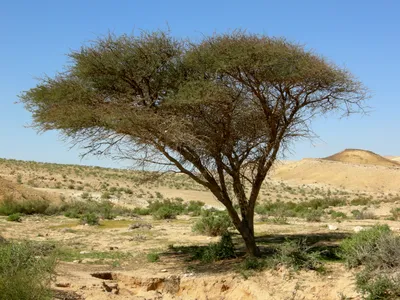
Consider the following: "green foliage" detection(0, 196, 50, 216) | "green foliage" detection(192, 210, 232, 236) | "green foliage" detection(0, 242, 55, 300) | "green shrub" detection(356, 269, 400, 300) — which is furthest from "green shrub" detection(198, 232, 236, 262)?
"green foliage" detection(0, 196, 50, 216)

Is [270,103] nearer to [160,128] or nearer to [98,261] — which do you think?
[160,128]

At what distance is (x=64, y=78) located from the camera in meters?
14.5

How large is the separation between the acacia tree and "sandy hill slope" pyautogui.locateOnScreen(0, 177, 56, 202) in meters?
19.5

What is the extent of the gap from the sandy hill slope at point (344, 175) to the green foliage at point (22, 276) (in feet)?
194

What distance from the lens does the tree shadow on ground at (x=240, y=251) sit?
13516mm

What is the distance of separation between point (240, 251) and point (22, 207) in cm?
1785

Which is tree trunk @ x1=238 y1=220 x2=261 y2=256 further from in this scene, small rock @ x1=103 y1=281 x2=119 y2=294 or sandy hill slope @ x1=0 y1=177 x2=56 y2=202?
sandy hill slope @ x1=0 y1=177 x2=56 y2=202

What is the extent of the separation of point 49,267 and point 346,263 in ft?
21.2

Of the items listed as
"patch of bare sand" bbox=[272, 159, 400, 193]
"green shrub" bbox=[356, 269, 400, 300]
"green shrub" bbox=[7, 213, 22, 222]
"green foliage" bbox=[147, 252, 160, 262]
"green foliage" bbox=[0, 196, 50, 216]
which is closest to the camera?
"green shrub" bbox=[356, 269, 400, 300]

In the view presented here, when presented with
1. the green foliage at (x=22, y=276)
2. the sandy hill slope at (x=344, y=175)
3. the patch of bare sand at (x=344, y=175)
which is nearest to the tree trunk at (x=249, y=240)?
the green foliage at (x=22, y=276)

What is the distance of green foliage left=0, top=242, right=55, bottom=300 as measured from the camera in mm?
7535

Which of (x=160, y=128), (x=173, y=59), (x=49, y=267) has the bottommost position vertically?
(x=49, y=267)

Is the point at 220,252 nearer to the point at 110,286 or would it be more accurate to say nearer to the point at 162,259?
the point at 162,259

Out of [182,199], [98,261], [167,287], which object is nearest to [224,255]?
[167,287]
